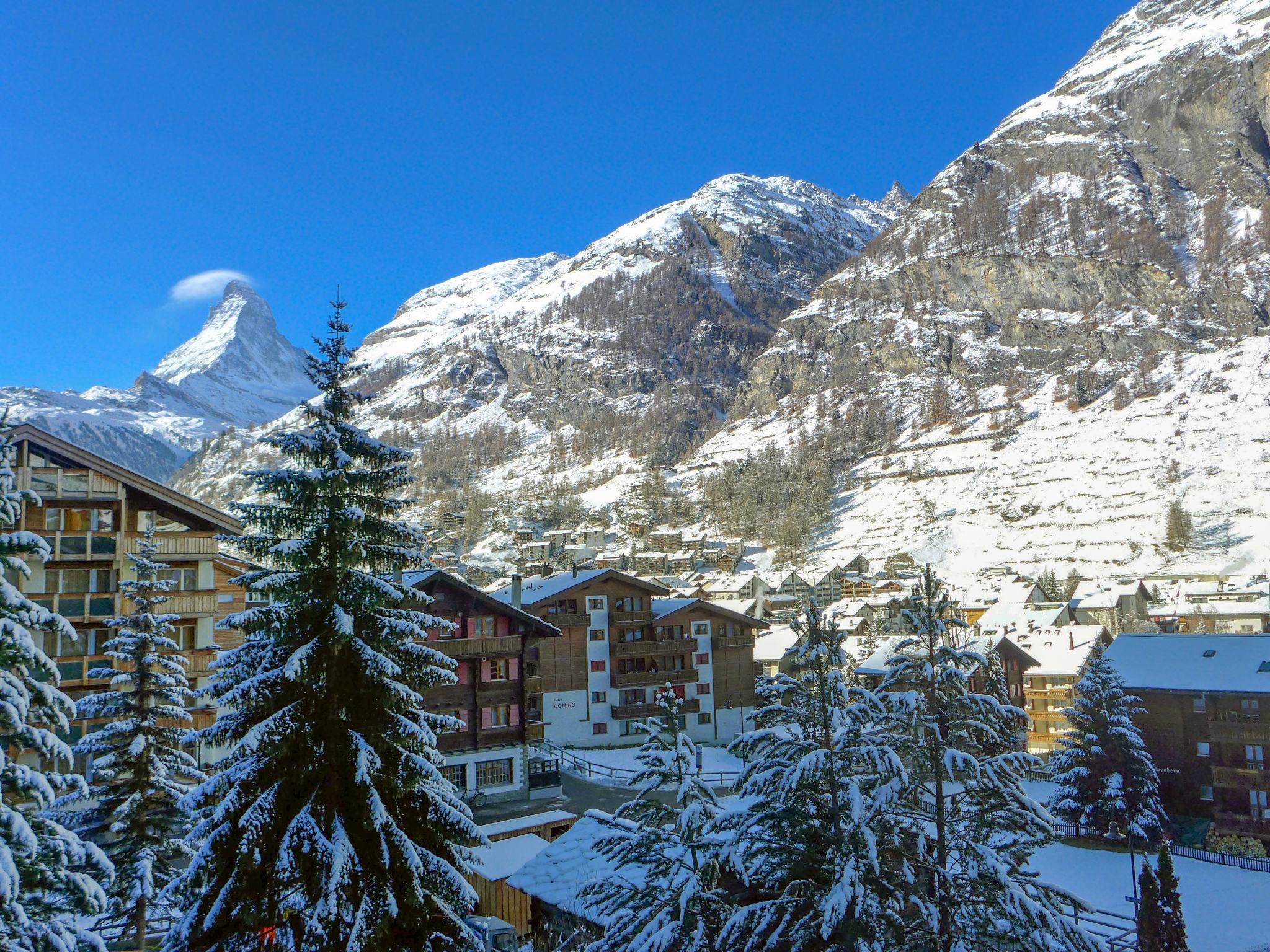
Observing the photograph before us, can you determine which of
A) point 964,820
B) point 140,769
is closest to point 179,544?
point 140,769

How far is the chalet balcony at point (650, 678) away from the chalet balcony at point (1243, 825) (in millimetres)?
27958

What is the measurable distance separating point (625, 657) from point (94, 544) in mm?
30078

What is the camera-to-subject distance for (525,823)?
27.3 metres

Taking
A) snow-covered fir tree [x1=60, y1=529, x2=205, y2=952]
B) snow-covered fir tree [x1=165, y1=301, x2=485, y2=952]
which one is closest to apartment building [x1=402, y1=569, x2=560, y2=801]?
snow-covered fir tree [x1=60, y1=529, x2=205, y2=952]

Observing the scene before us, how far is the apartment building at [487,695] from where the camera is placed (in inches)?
1439

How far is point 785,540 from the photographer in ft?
495

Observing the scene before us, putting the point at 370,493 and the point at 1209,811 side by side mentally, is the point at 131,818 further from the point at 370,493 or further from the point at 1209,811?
the point at 1209,811

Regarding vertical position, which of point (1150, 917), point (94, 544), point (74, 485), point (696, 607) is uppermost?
point (74, 485)

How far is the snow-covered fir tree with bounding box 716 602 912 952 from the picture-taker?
12.0 metres

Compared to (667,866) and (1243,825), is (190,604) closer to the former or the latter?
(667,866)

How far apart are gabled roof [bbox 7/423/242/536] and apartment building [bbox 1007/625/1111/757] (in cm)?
5527

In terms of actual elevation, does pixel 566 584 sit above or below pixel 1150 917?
above

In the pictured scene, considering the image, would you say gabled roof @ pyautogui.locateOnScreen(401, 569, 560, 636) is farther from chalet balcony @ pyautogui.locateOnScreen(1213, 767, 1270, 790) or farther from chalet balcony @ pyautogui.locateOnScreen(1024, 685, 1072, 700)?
chalet balcony @ pyautogui.locateOnScreen(1024, 685, 1072, 700)

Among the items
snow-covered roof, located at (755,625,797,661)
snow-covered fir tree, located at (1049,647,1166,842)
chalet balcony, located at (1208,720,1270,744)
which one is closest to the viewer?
snow-covered fir tree, located at (1049,647,1166,842)
